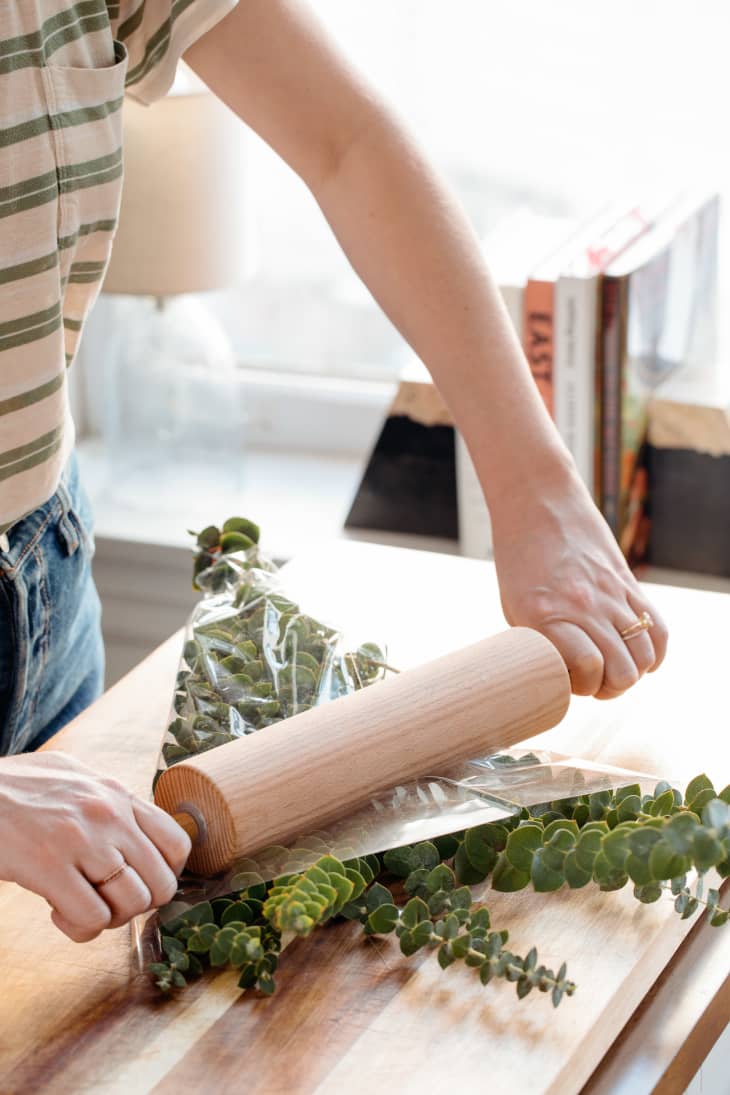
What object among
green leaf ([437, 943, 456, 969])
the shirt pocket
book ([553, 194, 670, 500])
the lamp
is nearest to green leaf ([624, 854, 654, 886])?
green leaf ([437, 943, 456, 969])

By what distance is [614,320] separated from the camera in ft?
5.66

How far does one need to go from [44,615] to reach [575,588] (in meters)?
0.39

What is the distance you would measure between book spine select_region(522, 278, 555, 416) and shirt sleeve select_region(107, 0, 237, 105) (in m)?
0.72

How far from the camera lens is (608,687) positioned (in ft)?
3.34

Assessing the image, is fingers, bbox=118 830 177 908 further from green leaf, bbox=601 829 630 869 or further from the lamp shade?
the lamp shade

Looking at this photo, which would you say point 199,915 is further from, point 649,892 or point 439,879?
point 649,892

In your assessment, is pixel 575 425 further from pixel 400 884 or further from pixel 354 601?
pixel 400 884

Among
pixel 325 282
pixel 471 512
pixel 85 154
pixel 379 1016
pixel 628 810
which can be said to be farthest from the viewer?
pixel 325 282

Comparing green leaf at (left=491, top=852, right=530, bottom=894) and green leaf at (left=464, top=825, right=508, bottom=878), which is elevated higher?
green leaf at (left=464, top=825, right=508, bottom=878)

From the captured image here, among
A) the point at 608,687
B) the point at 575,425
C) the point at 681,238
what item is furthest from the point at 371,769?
the point at 681,238

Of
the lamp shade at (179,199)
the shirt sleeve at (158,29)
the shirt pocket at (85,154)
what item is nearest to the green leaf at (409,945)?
the shirt pocket at (85,154)

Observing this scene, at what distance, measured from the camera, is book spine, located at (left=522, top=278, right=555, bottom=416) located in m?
1.74

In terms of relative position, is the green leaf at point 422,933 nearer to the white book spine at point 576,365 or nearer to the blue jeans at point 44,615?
the blue jeans at point 44,615

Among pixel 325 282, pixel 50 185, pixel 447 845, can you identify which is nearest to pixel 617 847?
pixel 447 845
